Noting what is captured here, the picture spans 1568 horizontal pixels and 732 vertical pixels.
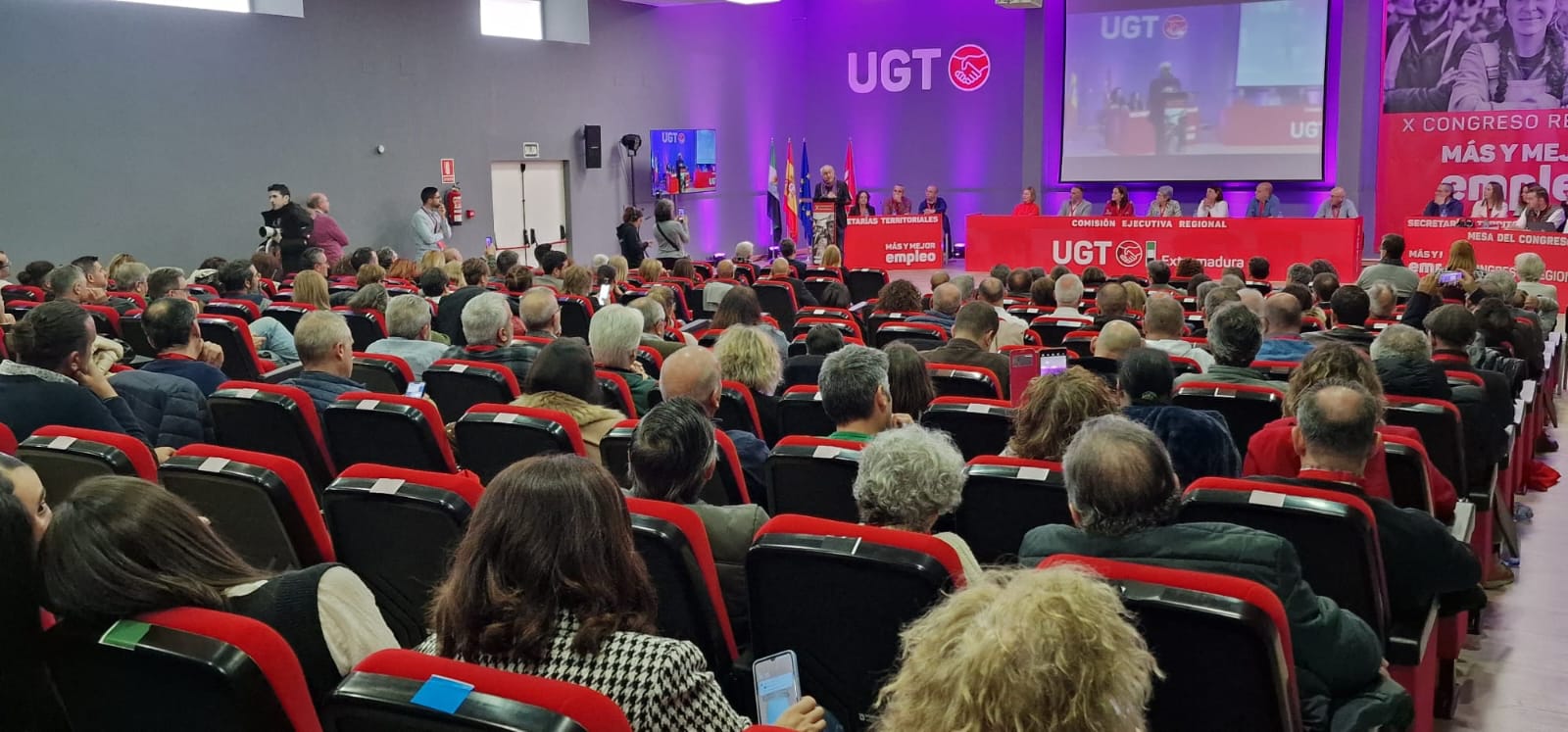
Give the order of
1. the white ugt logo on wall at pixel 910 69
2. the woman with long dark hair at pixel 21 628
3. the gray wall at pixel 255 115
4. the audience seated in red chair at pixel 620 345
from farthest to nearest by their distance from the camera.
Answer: the white ugt logo on wall at pixel 910 69 → the gray wall at pixel 255 115 → the audience seated in red chair at pixel 620 345 → the woman with long dark hair at pixel 21 628

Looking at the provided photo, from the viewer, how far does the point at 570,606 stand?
1836 mm

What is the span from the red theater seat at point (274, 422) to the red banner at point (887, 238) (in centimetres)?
1137

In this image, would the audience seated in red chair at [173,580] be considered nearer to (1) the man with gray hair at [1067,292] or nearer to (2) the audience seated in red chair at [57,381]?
(2) the audience seated in red chair at [57,381]

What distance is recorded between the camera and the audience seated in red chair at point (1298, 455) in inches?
127

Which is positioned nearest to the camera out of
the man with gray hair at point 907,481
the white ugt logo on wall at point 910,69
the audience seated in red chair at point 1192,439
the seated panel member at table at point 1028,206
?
the man with gray hair at point 907,481

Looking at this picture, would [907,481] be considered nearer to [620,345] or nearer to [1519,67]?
[620,345]

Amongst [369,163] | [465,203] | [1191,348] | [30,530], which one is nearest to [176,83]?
[369,163]

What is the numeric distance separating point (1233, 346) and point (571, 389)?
2.41m

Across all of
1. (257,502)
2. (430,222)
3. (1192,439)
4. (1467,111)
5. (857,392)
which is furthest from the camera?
(1467,111)

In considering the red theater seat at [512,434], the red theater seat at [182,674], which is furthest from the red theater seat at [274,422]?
the red theater seat at [182,674]

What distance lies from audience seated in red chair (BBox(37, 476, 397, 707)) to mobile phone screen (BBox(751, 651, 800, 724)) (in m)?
0.65

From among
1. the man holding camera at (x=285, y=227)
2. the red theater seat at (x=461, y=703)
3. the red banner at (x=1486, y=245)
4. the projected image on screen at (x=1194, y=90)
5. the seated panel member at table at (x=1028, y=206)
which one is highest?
the projected image on screen at (x=1194, y=90)

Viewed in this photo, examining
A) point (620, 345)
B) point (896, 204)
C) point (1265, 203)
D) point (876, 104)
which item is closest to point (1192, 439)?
point (620, 345)

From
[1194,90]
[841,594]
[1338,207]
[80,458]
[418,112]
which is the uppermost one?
[1194,90]
